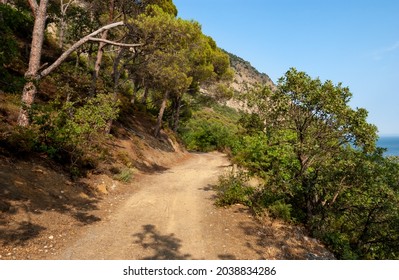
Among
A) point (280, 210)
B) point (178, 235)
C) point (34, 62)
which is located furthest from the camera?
point (34, 62)

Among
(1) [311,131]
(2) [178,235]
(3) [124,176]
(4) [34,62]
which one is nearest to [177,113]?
(3) [124,176]

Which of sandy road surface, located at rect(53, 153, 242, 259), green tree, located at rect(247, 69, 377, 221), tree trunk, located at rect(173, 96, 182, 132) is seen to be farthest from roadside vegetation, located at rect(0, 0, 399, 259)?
tree trunk, located at rect(173, 96, 182, 132)

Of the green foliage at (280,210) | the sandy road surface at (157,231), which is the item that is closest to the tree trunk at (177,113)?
the sandy road surface at (157,231)

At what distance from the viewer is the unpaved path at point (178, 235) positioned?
6699 mm

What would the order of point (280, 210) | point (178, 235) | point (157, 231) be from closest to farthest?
point (178, 235) < point (157, 231) < point (280, 210)

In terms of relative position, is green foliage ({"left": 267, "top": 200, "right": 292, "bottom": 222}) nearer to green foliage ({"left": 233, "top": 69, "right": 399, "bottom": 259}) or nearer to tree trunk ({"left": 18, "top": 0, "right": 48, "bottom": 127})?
green foliage ({"left": 233, "top": 69, "right": 399, "bottom": 259})

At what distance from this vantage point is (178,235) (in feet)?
25.6

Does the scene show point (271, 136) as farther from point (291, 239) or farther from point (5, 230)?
point (5, 230)

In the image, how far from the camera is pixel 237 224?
8.95 m

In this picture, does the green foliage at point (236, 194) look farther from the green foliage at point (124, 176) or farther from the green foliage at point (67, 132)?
the green foliage at point (67, 132)

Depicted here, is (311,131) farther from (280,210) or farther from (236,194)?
(236,194)

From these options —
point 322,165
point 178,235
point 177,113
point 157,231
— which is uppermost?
point 177,113

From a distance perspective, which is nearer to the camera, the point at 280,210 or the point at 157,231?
the point at 157,231

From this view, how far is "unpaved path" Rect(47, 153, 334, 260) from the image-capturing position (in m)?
6.70
